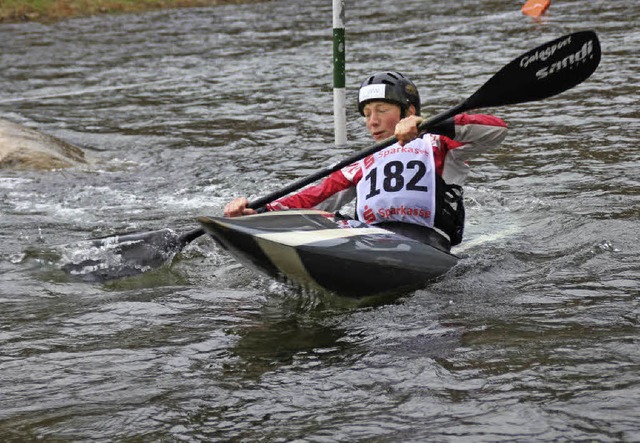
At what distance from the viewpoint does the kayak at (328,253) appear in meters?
5.16

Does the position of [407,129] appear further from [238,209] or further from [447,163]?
[238,209]

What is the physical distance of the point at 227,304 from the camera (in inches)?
220

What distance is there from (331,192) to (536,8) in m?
12.9

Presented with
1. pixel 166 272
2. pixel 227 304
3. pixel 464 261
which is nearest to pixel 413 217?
pixel 464 261

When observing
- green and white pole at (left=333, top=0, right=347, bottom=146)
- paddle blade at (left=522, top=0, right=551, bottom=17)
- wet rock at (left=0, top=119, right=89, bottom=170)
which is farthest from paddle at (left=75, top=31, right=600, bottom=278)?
paddle blade at (left=522, top=0, right=551, bottom=17)

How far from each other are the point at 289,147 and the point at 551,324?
221 inches

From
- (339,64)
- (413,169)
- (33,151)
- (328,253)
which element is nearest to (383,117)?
(413,169)

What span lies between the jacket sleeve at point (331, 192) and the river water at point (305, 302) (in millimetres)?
546

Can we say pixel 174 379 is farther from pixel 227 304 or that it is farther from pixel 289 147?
pixel 289 147

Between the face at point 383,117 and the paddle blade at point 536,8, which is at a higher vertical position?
the paddle blade at point 536,8

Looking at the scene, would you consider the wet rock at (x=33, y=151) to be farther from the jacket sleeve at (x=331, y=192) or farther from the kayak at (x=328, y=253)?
the kayak at (x=328, y=253)

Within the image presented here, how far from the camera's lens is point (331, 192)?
627cm

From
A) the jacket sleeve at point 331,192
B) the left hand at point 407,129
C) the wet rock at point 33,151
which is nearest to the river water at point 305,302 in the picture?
the wet rock at point 33,151

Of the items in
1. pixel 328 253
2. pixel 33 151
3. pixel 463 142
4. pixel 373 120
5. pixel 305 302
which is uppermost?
pixel 373 120
